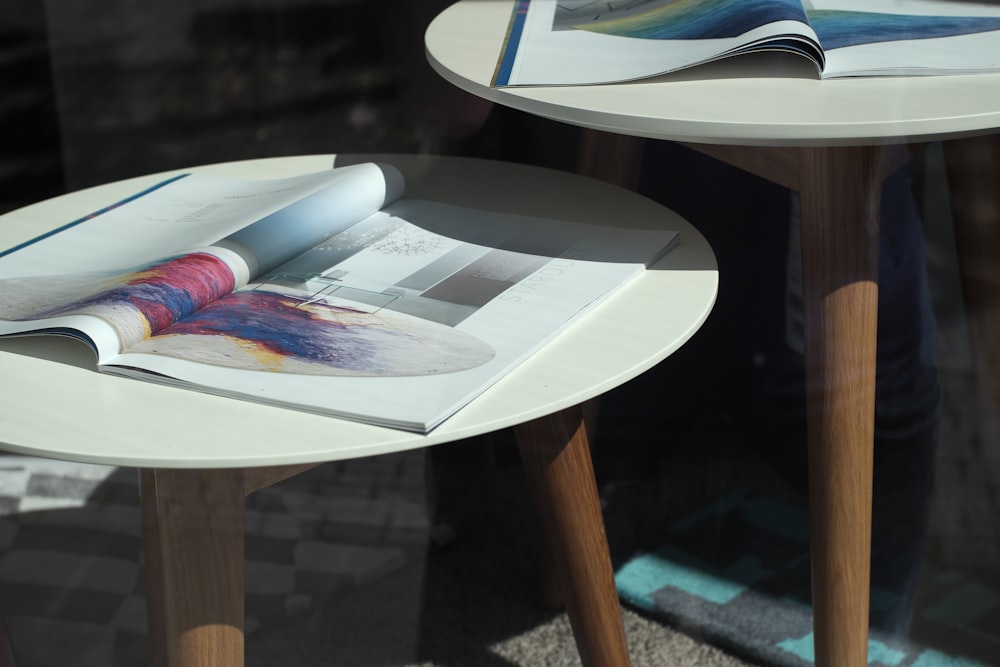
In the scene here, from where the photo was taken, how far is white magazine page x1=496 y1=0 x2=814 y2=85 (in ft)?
1.75

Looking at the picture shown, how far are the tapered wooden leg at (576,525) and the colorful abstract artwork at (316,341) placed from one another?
13cm

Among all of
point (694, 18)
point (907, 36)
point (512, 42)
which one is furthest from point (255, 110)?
point (907, 36)

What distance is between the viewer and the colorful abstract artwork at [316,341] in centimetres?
39

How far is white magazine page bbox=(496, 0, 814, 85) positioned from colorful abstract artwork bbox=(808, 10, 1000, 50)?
0.10ft

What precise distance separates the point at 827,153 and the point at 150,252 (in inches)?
13.5

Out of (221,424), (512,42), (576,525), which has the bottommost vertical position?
(576,525)

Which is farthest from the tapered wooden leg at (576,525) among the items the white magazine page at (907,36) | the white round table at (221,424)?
the white magazine page at (907,36)

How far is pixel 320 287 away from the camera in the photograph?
0.46 m

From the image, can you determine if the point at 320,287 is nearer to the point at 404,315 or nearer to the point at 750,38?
the point at 404,315

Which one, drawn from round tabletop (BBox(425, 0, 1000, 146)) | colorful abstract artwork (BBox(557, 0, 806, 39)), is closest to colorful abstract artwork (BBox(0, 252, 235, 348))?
round tabletop (BBox(425, 0, 1000, 146))

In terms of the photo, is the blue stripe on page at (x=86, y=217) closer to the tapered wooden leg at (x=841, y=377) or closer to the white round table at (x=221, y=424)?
the white round table at (x=221, y=424)

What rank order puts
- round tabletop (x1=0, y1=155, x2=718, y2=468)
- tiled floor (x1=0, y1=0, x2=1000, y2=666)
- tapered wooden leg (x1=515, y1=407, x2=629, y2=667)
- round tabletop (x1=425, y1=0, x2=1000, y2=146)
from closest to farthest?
Result: round tabletop (x1=0, y1=155, x2=718, y2=468) → round tabletop (x1=425, y1=0, x2=1000, y2=146) → tapered wooden leg (x1=515, y1=407, x2=629, y2=667) → tiled floor (x1=0, y1=0, x2=1000, y2=666)

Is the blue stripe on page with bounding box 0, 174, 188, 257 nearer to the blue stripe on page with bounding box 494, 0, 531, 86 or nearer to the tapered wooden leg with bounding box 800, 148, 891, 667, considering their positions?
the blue stripe on page with bounding box 494, 0, 531, 86

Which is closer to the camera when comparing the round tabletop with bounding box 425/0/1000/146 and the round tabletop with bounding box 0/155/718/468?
the round tabletop with bounding box 0/155/718/468
